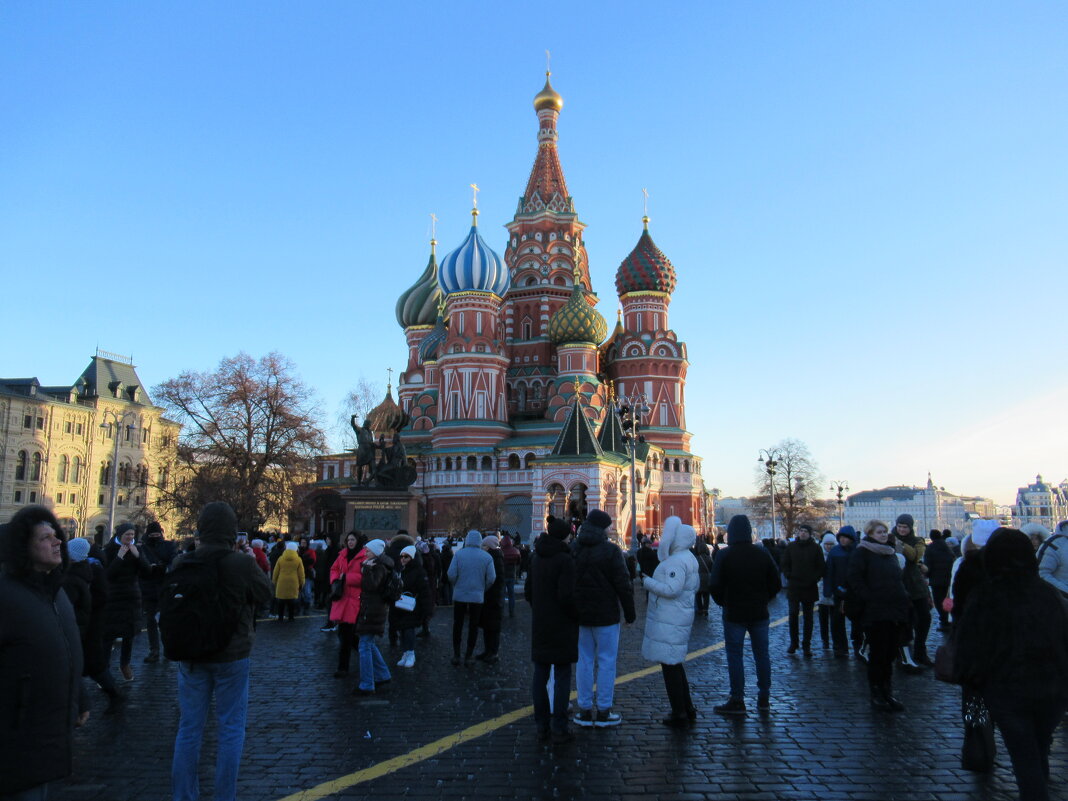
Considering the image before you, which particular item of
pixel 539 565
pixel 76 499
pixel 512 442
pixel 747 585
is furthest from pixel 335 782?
pixel 76 499

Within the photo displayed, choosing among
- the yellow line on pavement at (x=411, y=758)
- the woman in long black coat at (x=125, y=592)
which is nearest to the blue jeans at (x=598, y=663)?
the yellow line on pavement at (x=411, y=758)

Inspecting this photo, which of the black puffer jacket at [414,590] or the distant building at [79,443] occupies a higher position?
the distant building at [79,443]

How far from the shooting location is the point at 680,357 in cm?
5881

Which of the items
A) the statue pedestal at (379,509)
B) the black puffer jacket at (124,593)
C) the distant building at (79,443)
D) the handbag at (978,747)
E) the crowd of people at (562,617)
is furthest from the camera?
the distant building at (79,443)

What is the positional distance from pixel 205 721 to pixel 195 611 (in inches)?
28.1

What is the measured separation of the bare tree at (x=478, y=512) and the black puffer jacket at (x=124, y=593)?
33.1 metres

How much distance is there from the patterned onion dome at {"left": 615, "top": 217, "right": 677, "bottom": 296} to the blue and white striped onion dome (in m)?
10.1

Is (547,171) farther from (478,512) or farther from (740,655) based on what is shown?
(740,655)

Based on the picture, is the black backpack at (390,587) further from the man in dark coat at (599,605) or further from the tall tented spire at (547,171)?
the tall tented spire at (547,171)

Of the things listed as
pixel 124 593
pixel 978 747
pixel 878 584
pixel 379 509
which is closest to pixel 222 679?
pixel 978 747

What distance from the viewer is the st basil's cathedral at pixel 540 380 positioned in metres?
48.1

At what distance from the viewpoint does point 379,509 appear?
26.5 metres

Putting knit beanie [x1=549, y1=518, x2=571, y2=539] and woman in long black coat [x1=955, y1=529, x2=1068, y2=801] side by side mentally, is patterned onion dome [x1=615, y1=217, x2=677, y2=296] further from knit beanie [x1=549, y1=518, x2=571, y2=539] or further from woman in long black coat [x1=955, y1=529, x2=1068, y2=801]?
woman in long black coat [x1=955, y1=529, x2=1068, y2=801]

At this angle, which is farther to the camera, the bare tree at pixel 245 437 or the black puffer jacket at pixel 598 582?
the bare tree at pixel 245 437
